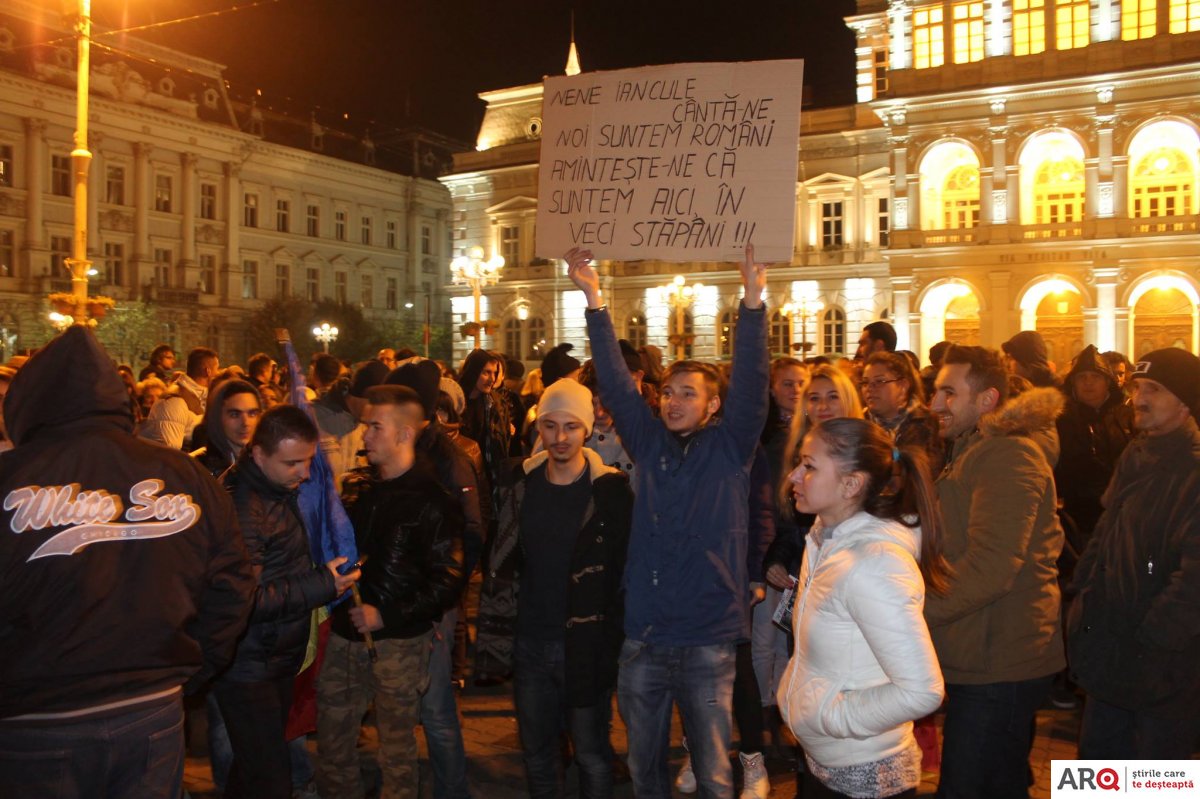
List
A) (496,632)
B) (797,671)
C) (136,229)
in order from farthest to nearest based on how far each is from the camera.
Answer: (136,229) < (496,632) < (797,671)

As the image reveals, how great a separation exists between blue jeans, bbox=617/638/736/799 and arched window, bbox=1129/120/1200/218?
35.8 metres

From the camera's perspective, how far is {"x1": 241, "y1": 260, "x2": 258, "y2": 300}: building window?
51.8m

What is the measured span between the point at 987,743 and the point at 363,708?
260cm

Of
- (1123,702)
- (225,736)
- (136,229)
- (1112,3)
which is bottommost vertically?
(225,736)

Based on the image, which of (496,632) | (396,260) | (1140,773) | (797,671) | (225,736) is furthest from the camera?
(396,260)

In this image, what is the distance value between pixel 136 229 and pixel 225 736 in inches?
1834

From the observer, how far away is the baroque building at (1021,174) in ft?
112

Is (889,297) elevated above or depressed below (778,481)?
above

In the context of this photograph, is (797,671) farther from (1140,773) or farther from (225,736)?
(225,736)

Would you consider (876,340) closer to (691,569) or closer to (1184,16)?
(691,569)

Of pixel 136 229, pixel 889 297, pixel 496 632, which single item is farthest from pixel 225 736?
pixel 136 229

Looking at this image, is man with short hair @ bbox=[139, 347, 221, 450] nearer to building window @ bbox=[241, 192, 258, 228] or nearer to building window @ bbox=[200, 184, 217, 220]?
building window @ bbox=[200, 184, 217, 220]

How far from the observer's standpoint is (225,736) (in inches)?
199

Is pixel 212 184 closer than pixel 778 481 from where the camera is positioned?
No
